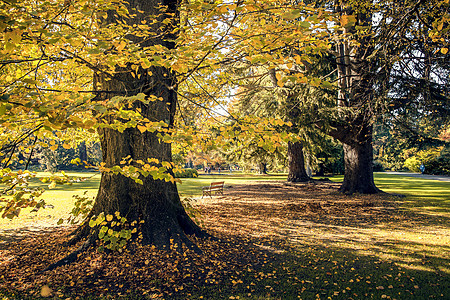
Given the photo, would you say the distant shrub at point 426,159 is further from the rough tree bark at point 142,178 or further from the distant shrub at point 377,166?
the rough tree bark at point 142,178

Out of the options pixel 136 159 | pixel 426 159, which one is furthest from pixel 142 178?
pixel 426 159

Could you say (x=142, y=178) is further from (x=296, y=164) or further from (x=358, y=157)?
(x=296, y=164)

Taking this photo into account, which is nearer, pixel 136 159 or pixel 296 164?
pixel 136 159

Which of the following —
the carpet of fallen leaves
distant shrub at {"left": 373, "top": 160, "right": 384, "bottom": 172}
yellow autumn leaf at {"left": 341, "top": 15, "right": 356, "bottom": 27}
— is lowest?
the carpet of fallen leaves

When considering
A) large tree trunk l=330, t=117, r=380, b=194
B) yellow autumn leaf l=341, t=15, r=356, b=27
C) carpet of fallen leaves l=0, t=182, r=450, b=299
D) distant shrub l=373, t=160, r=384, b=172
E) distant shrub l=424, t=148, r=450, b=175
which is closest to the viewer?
yellow autumn leaf l=341, t=15, r=356, b=27

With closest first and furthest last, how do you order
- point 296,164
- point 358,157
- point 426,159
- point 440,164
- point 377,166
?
point 358,157 → point 296,164 → point 440,164 → point 426,159 → point 377,166

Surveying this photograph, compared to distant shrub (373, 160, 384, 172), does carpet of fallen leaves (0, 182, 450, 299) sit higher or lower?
lower

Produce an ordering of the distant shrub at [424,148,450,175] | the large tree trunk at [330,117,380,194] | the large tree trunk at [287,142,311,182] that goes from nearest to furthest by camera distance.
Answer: the large tree trunk at [330,117,380,194]
the large tree trunk at [287,142,311,182]
the distant shrub at [424,148,450,175]

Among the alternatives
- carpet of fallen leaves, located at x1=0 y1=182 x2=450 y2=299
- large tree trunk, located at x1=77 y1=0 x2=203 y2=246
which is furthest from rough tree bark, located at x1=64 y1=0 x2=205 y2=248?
carpet of fallen leaves, located at x1=0 y1=182 x2=450 y2=299

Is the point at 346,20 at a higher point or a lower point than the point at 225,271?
higher

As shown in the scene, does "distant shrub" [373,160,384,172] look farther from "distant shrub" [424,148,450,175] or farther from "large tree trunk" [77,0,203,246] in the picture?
"large tree trunk" [77,0,203,246]

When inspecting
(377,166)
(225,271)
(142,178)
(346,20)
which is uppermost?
(346,20)

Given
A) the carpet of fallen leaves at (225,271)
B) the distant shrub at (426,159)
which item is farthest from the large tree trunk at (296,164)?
the distant shrub at (426,159)

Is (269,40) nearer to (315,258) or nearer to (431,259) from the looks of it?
(315,258)
